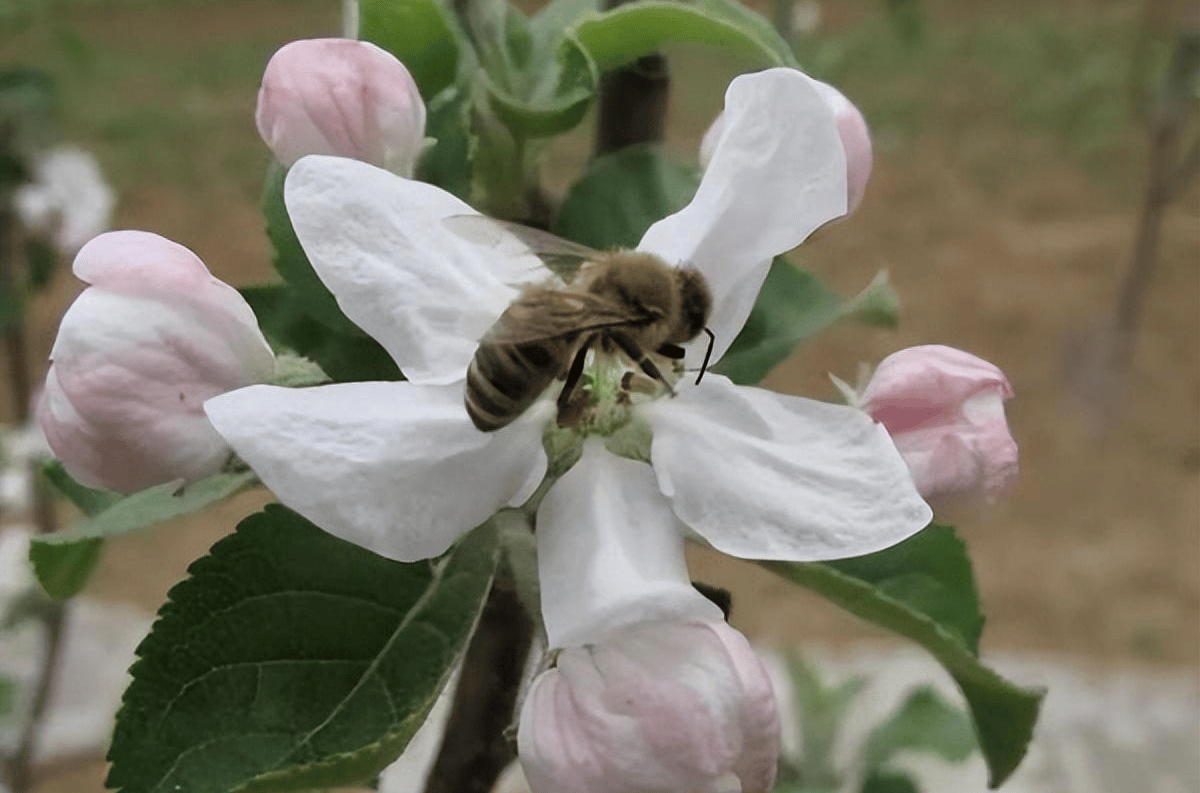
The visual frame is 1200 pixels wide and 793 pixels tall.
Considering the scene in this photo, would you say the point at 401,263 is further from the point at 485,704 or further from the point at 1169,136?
the point at 1169,136

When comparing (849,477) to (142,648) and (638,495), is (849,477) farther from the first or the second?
(142,648)

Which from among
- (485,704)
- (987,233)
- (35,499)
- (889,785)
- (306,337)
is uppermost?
(306,337)

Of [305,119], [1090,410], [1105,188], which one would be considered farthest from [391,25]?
[1105,188]

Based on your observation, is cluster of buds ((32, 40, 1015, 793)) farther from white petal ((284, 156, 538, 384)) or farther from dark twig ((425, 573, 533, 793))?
dark twig ((425, 573, 533, 793))

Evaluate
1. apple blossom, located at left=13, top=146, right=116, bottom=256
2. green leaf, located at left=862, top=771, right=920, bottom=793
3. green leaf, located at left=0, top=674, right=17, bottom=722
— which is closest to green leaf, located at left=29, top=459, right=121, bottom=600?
green leaf, located at left=862, top=771, right=920, bottom=793

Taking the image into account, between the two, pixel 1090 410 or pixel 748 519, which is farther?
A: pixel 1090 410

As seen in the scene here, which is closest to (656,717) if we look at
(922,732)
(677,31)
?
(677,31)
